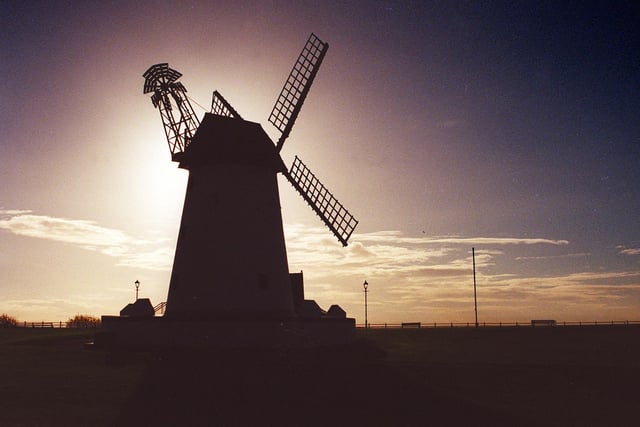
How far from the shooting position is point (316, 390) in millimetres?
14555

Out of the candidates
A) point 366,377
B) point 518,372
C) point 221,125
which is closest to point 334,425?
point 366,377

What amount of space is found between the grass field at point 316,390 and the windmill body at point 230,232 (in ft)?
8.13

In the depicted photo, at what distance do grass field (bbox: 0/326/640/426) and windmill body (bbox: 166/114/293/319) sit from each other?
2.48 m

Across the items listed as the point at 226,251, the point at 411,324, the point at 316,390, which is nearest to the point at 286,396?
the point at 316,390

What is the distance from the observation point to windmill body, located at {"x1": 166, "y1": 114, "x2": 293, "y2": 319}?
76.6 ft

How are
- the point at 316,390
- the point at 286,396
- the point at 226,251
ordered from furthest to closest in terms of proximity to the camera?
1. the point at 226,251
2. the point at 316,390
3. the point at 286,396

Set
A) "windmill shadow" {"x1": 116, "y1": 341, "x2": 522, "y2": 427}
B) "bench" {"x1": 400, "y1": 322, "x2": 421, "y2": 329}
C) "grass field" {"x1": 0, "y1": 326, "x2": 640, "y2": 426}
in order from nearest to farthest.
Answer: "windmill shadow" {"x1": 116, "y1": 341, "x2": 522, "y2": 427}
"grass field" {"x1": 0, "y1": 326, "x2": 640, "y2": 426}
"bench" {"x1": 400, "y1": 322, "x2": 421, "y2": 329}

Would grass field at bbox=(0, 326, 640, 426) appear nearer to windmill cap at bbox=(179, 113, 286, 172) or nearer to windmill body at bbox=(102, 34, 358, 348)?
windmill body at bbox=(102, 34, 358, 348)

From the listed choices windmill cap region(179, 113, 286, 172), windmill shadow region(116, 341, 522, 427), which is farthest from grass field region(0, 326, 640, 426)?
windmill cap region(179, 113, 286, 172)

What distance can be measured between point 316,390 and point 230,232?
10.5 m

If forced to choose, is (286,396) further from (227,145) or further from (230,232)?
(227,145)

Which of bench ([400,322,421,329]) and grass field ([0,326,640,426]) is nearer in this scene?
grass field ([0,326,640,426])

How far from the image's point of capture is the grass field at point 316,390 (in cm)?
1134

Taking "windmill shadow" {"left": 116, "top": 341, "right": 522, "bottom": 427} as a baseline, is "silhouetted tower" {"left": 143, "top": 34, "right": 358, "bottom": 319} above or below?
above
